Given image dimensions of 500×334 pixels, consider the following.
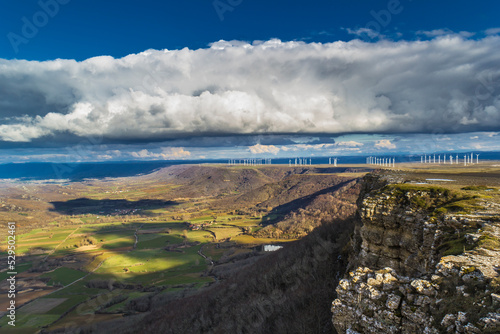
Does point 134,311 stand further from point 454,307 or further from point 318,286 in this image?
point 454,307

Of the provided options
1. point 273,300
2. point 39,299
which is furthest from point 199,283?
point 273,300

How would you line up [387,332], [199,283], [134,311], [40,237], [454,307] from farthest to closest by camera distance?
[40,237] < [199,283] < [134,311] < [387,332] < [454,307]

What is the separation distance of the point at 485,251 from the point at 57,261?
555 feet

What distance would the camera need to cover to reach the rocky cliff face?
30.6ft

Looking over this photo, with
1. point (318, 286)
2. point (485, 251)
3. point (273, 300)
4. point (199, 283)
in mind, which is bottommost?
point (199, 283)

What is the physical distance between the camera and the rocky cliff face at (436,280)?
30.6ft

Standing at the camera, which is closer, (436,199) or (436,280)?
(436,280)

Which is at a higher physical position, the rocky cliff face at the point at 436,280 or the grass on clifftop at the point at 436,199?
the grass on clifftop at the point at 436,199

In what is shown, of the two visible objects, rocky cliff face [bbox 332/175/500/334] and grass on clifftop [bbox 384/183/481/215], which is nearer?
rocky cliff face [bbox 332/175/500/334]

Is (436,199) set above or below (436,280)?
above

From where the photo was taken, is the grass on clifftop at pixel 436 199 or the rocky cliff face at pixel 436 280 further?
the grass on clifftop at pixel 436 199

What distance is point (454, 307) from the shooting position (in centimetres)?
939

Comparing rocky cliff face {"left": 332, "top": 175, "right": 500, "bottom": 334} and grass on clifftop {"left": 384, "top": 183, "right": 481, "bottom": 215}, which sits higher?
grass on clifftop {"left": 384, "top": 183, "right": 481, "bottom": 215}

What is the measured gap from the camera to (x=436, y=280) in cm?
1091
